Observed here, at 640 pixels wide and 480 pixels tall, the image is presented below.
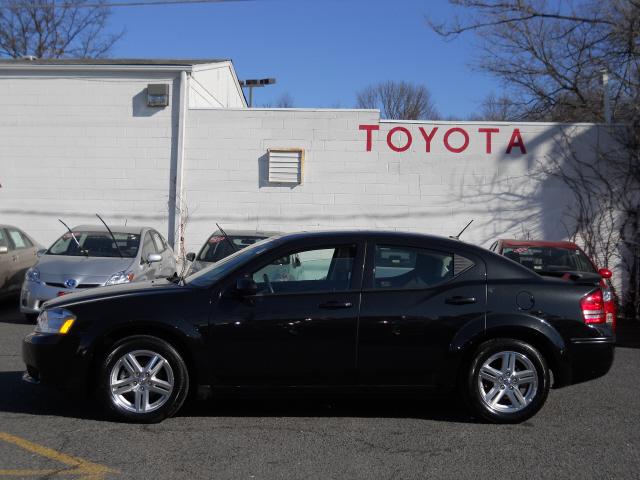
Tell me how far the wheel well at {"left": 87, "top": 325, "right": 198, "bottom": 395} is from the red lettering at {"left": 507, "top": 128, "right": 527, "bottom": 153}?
10954 millimetres

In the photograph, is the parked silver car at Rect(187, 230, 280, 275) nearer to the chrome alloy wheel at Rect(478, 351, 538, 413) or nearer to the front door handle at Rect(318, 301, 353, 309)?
the front door handle at Rect(318, 301, 353, 309)

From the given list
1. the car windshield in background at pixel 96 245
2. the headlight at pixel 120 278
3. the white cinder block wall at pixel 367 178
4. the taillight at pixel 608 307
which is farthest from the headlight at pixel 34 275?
the taillight at pixel 608 307

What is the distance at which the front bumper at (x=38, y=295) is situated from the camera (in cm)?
1009

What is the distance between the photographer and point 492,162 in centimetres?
1504

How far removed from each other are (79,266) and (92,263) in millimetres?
223

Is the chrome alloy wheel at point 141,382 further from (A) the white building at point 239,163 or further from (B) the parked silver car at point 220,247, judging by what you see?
(A) the white building at point 239,163

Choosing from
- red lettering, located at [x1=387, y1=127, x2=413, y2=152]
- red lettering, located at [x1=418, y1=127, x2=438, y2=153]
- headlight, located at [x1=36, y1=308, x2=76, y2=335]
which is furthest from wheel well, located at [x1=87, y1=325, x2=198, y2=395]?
red lettering, located at [x1=418, y1=127, x2=438, y2=153]

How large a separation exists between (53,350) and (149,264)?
19.7ft

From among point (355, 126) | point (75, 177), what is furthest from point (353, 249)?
point (75, 177)

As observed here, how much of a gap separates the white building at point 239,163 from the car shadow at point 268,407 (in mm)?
8999

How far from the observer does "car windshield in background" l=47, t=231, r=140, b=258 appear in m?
11.3

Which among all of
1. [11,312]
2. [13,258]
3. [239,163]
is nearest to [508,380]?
[11,312]

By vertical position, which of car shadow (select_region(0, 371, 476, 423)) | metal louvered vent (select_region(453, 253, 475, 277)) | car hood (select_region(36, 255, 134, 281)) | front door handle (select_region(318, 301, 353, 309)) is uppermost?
metal louvered vent (select_region(453, 253, 475, 277))

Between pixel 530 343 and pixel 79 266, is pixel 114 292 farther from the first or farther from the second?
pixel 79 266
